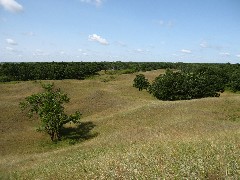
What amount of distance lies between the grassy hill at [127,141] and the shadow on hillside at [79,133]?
1.59 feet

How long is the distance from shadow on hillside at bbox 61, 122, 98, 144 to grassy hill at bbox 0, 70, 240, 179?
0.48 m

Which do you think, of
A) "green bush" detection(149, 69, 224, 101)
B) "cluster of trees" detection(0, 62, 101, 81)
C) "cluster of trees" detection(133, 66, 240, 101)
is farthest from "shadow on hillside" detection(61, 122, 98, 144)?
"cluster of trees" detection(0, 62, 101, 81)

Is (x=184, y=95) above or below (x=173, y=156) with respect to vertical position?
below

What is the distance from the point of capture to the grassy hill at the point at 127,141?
432 inches

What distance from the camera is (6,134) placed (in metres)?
49.7

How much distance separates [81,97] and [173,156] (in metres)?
62.7

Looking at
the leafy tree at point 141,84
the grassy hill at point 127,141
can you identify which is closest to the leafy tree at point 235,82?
the leafy tree at point 141,84

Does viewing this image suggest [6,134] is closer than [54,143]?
No

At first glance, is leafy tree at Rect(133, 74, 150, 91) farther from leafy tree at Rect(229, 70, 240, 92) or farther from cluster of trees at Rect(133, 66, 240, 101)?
leafy tree at Rect(229, 70, 240, 92)

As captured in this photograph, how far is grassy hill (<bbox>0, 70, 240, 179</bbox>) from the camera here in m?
11.0

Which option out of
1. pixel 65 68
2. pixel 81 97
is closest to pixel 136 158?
pixel 81 97

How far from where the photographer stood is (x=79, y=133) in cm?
4825

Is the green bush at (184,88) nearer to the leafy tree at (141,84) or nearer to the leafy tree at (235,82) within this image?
the leafy tree at (141,84)

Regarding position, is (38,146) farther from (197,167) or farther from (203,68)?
(203,68)
